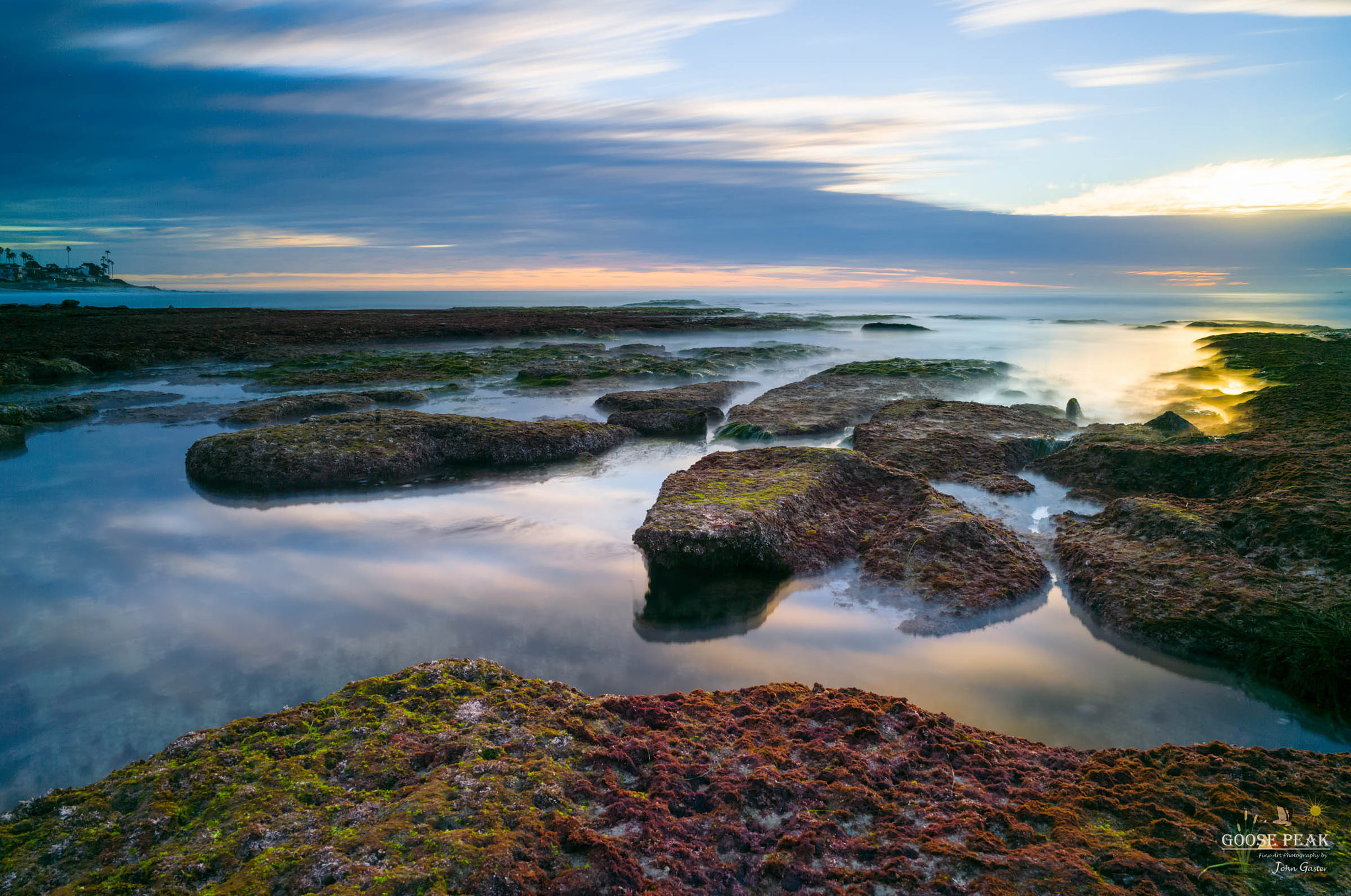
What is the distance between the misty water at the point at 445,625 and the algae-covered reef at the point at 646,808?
4.64 ft

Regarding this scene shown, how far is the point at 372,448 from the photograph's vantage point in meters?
13.0

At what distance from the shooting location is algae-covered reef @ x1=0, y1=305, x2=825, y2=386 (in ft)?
90.7

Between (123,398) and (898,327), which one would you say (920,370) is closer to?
(123,398)

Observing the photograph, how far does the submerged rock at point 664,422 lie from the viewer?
17141 mm

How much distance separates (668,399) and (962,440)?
9097 millimetres

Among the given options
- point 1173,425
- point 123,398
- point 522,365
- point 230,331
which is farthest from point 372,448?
point 230,331

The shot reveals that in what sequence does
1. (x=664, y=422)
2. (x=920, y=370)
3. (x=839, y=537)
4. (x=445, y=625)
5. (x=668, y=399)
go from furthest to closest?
(x=920, y=370)
(x=668, y=399)
(x=664, y=422)
(x=839, y=537)
(x=445, y=625)

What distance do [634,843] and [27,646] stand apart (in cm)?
746

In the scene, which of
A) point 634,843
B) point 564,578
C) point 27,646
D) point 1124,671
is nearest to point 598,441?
point 564,578

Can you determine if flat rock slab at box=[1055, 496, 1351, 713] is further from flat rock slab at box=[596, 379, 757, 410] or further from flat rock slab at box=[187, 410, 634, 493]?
flat rock slab at box=[596, 379, 757, 410]

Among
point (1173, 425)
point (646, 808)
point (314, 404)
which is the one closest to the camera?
point (646, 808)

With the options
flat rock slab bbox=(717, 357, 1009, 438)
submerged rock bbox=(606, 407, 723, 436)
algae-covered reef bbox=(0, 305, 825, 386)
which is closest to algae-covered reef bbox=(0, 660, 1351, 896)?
flat rock slab bbox=(717, 357, 1009, 438)

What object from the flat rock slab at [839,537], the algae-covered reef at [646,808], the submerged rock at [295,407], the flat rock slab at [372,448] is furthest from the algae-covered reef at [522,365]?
the algae-covered reef at [646,808]

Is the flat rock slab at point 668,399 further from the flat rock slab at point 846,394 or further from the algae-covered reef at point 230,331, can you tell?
the algae-covered reef at point 230,331
